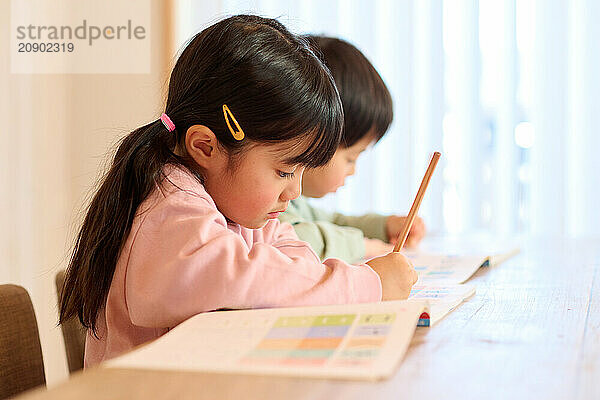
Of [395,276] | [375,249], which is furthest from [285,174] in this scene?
[375,249]

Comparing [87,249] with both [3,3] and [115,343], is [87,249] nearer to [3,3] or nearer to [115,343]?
[115,343]

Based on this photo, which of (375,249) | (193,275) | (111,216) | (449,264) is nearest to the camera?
(193,275)

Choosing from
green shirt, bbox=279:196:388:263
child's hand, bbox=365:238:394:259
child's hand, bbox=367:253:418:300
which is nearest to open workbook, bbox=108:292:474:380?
child's hand, bbox=367:253:418:300

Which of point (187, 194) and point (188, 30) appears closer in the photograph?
point (187, 194)

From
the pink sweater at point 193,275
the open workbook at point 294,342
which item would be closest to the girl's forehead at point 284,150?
the pink sweater at point 193,275

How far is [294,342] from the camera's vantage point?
1.69 feet

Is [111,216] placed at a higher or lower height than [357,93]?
lower

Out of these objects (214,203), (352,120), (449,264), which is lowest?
(449,264)

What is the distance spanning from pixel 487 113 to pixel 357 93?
2.32 feet

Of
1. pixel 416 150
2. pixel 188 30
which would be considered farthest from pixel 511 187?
pixel 188 30

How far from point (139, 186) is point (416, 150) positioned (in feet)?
4.62

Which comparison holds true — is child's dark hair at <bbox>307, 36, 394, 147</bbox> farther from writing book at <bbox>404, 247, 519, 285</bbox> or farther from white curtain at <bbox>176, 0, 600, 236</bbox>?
white curtain at <bbox>176, 0, 600, 236</bbox>

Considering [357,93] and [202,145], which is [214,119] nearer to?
[202,145]

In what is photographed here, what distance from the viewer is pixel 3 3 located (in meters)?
1.84
